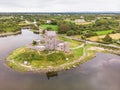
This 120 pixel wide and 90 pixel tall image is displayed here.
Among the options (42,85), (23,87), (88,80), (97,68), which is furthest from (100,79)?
(23,87)

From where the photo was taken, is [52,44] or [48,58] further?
[52,44]

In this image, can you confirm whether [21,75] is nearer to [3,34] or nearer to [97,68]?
[97,68]

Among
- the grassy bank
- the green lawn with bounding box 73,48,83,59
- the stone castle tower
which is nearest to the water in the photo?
the grassy bank

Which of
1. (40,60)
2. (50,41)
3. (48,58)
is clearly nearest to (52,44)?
(50,41)

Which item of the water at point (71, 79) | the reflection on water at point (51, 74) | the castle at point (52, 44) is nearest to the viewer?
the water at point (71, 79)

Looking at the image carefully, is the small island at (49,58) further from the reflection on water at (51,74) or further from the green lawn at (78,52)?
the reflection on water at (51,74)

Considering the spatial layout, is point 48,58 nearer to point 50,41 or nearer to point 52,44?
point 52,44

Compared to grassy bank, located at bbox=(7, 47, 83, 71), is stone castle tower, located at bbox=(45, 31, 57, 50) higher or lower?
higher

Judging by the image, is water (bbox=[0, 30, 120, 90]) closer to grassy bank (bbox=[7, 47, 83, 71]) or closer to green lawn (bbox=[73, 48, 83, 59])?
grassy bank (bbox=[7, 47, 83, 71])

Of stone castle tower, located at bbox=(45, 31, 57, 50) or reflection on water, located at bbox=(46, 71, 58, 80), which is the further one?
stone castle tower, located at bbox=(45, 31, 57, 50)

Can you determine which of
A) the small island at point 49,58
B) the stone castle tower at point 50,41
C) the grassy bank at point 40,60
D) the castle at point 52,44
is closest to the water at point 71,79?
the small island at point 49,58

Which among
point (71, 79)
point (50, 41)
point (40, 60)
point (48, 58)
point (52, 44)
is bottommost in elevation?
point (71, 79)
